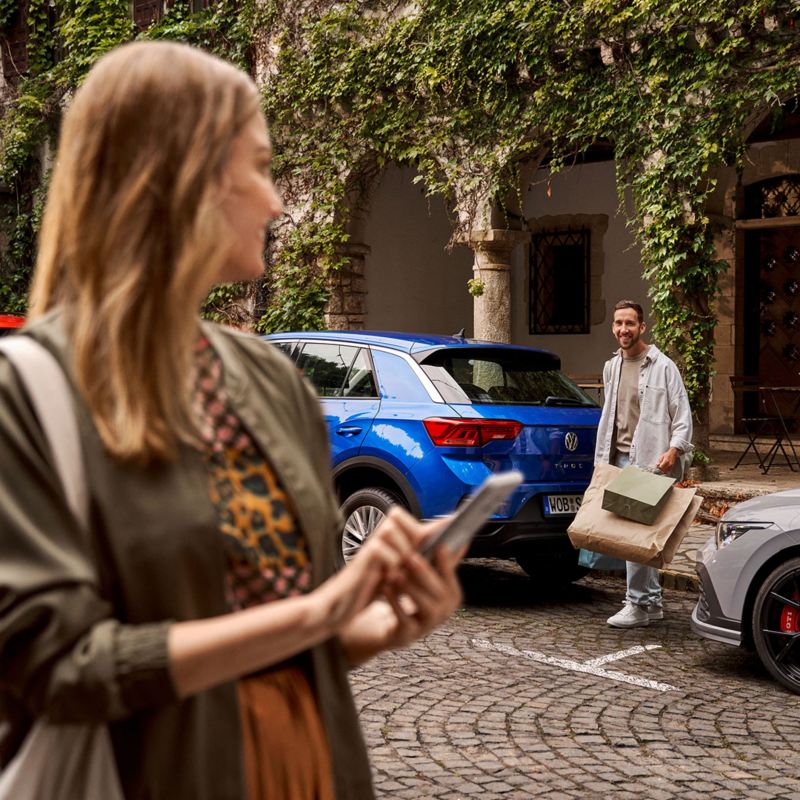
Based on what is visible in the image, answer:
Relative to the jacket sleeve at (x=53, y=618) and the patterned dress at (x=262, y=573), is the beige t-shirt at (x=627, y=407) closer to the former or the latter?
the patterned dress at (x=262, y=573)

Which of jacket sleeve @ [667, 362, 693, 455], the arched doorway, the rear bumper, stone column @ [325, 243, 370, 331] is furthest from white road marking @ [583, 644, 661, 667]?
stone column @ [325, 243, 370, 331]

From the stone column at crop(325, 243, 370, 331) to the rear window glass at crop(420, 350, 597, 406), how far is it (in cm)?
757

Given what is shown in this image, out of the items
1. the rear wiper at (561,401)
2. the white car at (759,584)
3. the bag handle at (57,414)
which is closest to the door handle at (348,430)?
the rear wiper at (561,401)

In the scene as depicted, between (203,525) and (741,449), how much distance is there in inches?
559

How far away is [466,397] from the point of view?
761cm

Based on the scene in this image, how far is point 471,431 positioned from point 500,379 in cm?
62

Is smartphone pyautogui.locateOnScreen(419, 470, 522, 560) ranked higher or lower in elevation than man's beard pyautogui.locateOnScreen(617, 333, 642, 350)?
lower

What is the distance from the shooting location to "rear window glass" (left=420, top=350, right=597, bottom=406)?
25.2 feet

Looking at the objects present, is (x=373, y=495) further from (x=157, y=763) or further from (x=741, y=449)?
(x=741, y=449)

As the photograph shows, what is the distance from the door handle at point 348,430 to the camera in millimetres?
8039

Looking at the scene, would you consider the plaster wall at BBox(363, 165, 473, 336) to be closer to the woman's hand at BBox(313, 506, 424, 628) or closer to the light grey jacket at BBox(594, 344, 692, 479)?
the light grey jacket at BBox(594, 344, 692, 479)

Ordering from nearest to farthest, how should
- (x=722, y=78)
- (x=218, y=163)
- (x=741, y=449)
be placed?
(x=218, y=163) → (x=722, y=78) → (x=741, y=449)

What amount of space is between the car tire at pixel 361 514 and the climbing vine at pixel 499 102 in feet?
16.1

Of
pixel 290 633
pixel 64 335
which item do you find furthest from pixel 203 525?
pixel 64 335
